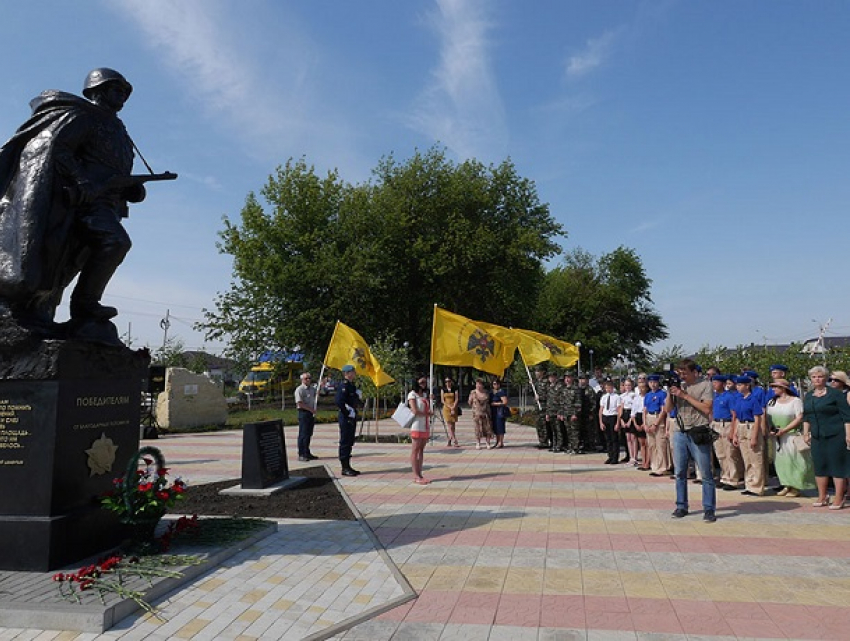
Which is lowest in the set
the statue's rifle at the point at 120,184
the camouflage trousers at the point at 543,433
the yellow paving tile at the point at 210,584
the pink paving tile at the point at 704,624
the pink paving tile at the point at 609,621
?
the pink paving tile at the point at 609,621

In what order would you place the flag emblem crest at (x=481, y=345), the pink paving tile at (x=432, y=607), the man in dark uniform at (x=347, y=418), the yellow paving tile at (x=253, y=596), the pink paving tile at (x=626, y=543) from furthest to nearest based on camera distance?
the flag emblem crest at (x=481, y=345)
the man in dark uniform at (x=347, y=418)
the pink paving tile at (x=626, y=543)
the yellow paving tile at (x=253, y=596)
the pink paving tile at (x=432, y=607)

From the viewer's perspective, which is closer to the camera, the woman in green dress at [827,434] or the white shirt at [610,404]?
the woman in green dress at [827,434]

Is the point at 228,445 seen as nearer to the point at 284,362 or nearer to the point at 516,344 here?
the point at 516,344

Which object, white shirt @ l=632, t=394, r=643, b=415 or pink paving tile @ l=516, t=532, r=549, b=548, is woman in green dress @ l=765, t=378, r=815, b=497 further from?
pink paving tile @ l=516, t=532, r=549, b=548

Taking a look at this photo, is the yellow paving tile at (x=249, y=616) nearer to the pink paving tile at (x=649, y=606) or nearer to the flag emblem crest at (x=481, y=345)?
the pink paving tile at (x=649, y=606)

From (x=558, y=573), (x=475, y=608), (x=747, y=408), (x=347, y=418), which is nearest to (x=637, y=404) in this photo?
(x=747, y=408)

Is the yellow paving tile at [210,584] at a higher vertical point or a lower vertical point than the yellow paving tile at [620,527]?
higher

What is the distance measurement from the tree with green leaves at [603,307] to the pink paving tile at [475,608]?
45.3 m

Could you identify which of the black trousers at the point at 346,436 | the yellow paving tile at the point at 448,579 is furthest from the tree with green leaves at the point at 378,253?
the yellow paving tile at the point at 448,579

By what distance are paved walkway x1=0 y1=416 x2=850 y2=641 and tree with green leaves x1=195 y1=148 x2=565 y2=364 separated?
76.5 feet

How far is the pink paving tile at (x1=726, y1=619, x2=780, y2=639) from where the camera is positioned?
406 centimetres

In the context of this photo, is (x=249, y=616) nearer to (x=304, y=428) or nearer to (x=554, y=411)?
(x=304, y=428)

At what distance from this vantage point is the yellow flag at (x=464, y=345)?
15.3 metres

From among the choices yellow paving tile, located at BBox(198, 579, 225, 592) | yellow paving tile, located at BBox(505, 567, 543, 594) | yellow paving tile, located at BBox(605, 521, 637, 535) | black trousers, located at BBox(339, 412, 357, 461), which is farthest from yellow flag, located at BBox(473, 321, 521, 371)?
yellow paving tile, located at BBox(198, 579, 225, 592)
